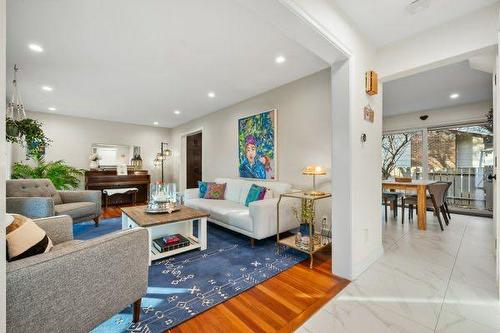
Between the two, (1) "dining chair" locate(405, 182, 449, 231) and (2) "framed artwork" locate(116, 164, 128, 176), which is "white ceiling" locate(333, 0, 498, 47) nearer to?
(1) "dining chair" locate(405, 182, 449, 231)

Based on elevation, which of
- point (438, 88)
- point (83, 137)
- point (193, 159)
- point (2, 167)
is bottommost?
point (2, 167)

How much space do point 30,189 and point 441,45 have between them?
5402mm

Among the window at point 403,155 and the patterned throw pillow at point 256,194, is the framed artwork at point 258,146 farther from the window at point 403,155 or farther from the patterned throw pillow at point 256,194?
the window at point 403,155

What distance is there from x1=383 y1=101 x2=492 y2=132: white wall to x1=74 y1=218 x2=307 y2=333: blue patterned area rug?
4.73 m

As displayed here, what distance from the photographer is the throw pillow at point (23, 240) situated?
106 centimetres

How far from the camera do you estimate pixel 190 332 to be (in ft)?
4.58

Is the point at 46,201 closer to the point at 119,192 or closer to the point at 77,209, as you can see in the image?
the point at 77,209

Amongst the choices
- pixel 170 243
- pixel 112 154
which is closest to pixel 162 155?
pixel 112 154

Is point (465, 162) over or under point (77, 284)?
over

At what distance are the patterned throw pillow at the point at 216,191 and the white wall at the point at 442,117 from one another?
460cm

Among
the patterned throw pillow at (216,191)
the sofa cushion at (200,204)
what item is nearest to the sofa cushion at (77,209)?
the sofa cushion at (200,204)

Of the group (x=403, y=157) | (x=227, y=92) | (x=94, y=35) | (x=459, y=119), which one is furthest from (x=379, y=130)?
(x=403, y=157)

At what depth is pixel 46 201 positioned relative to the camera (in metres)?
2.79

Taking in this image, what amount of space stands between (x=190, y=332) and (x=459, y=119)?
243 inches
